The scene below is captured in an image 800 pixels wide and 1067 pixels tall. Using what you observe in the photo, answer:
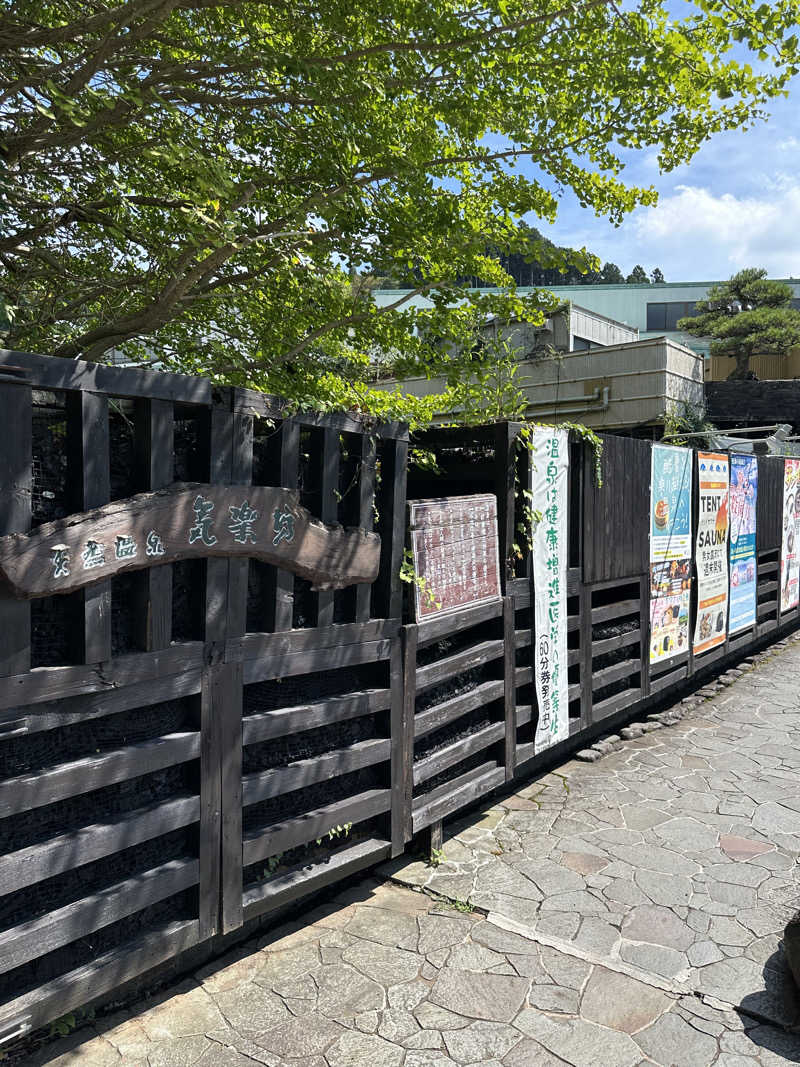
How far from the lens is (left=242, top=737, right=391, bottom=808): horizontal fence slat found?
4074mm

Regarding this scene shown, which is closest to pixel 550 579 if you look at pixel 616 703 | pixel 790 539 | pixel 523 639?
pixel 523 639

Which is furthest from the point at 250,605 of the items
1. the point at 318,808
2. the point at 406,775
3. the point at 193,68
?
the point at 193,68

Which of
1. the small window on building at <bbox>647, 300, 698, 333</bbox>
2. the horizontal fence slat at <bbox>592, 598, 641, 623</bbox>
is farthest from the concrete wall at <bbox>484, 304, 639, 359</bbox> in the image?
the small window on building at <bbox>647, 300, 698, 333</bbox>

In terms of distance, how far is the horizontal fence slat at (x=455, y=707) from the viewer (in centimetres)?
→ 530

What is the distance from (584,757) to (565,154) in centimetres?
634

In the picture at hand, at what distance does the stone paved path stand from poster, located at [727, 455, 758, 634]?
17.5ft

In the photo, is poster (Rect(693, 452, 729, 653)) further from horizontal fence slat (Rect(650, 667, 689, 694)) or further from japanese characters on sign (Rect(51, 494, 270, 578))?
japanese characters on sign (Rect(51, 494, 270, 578))

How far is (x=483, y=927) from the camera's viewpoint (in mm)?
4539

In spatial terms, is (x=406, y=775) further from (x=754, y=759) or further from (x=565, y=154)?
(x=565, y=154)

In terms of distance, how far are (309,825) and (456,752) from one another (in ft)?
5.28

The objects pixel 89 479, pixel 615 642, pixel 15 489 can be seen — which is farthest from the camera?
pixel 615 642

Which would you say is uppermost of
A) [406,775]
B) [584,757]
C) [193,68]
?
[193,68]

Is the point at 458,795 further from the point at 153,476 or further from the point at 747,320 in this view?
the point at 747,320

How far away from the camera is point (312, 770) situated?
4.41m
